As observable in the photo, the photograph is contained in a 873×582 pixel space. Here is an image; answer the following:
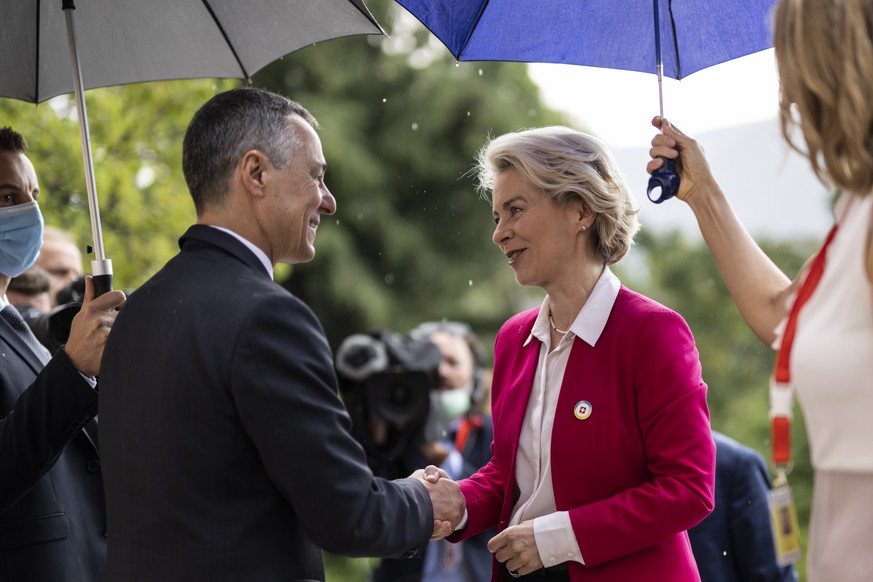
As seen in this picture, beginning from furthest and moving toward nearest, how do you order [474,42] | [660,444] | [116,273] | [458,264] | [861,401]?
[458,264]
[116,273]
[474,42]
[660,444]
[861,401]

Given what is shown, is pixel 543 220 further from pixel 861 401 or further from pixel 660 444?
pixel 861 401

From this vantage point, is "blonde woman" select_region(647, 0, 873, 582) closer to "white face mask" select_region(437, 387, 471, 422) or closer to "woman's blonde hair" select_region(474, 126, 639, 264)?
"woman's blonde hair" select_region(474, 126, 639, 264)

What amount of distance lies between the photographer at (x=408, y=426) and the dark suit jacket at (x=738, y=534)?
2.10 meters

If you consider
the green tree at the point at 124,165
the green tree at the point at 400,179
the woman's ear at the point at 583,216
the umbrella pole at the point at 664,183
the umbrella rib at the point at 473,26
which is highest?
the umbrella rib at the point at 473,26

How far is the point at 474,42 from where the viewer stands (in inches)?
140

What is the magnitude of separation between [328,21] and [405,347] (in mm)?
3194

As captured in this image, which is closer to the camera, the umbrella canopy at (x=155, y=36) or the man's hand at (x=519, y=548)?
the man's hand at (x=519, y=548)

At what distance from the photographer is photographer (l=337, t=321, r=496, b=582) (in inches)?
245

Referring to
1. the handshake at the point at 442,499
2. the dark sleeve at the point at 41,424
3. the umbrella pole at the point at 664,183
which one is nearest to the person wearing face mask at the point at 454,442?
the handshake at the point at 442,499

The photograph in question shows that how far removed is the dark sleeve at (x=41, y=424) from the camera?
297 cm

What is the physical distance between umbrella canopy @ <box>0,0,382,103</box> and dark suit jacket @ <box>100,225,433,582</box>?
133cm

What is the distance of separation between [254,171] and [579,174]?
1077mm

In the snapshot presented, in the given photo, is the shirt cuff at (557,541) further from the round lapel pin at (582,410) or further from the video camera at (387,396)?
the video camera at (387,396)

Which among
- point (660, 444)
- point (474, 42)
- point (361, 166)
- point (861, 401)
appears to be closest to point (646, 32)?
point (474, 42)
